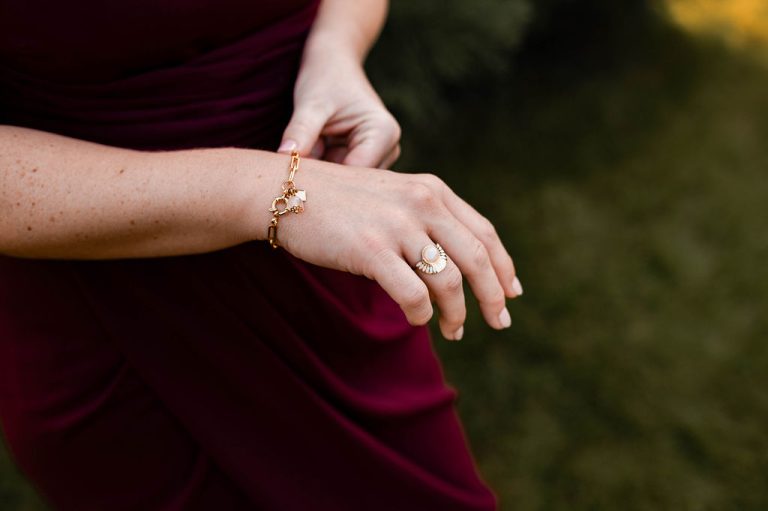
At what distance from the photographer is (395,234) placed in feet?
3.17

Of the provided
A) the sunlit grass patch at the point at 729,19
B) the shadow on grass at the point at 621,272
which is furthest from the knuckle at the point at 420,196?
the sunlit grass patch at the point at 729,19

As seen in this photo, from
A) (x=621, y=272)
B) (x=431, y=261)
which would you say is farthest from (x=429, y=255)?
(x=621, y=272)

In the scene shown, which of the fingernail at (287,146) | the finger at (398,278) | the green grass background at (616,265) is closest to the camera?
the finger at (398,278)

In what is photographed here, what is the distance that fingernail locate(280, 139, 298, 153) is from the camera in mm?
1111

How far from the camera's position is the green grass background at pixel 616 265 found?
9.06 feet

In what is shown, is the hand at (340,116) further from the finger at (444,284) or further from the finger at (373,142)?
the finger at (444,284)

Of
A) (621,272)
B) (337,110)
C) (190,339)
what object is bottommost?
(621,272)

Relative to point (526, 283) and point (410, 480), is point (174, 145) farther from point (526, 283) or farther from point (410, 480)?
point (526, 283)

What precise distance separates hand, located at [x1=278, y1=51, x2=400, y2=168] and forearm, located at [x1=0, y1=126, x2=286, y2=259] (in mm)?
160

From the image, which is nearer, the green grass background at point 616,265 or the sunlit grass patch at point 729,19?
the green grass background at point 616,265

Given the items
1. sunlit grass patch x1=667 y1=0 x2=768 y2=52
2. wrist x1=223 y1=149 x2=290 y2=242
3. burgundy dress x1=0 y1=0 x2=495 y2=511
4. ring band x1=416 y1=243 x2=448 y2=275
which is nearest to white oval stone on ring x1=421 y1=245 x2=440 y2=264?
ring band x1=416 y1=243 x2=448 y2=275

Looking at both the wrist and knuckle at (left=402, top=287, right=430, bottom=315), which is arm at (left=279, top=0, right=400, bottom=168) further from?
knuckle at (left=402, top=287, right=430, bottom=315)

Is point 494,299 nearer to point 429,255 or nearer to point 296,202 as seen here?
point 429,255

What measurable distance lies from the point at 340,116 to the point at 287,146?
146mm
